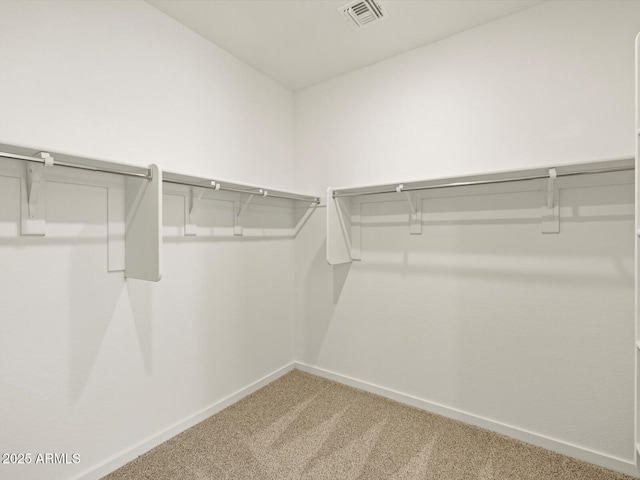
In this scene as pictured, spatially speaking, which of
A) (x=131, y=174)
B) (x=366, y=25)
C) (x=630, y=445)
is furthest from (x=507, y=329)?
(x=131, y=174)

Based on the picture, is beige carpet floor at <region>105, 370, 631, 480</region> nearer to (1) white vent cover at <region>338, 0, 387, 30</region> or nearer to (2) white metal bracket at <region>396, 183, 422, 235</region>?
(2) white metal bracket at <region>396, 183, 422, 235</region>

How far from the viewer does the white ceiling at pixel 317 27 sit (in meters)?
1.78

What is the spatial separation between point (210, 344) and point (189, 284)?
1.44 ft

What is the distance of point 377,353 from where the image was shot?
2365 mm

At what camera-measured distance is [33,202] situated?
4.42 feet

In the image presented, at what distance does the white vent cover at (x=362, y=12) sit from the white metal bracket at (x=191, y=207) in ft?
4.38

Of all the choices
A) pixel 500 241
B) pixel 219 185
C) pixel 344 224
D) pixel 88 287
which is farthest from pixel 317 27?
pixel 88 287

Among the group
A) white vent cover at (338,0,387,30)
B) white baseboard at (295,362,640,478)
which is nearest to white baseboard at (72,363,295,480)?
white baseboard at (295,362,640,478)

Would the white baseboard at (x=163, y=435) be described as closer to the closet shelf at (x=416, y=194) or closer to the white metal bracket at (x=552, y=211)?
the closet shelf at (x=416, y=194)

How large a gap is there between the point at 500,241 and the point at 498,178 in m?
0.38

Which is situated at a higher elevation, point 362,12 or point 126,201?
point 362,12

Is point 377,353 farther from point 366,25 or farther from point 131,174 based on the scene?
point 366,25

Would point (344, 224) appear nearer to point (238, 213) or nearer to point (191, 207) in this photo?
point (238, 213)

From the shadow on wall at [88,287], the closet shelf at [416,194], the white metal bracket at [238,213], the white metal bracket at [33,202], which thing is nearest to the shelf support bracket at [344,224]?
the closet shelf at [416,194]
